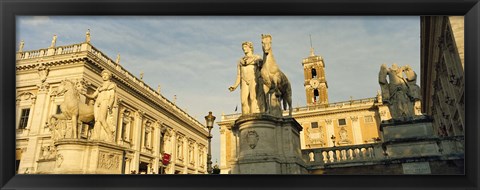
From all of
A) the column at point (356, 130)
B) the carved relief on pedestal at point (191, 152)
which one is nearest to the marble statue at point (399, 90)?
the carved relief on pedestal at point (191, 152)

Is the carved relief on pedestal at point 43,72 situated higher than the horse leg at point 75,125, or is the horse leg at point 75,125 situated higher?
the carved relief on pedestal at point 43,72

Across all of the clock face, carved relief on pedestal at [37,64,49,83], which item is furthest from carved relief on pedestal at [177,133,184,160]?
the clock face

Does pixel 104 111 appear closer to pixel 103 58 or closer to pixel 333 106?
pixel 103 58

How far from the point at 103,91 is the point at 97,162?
5.87 ft

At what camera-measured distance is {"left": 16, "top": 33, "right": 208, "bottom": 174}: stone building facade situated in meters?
22.7

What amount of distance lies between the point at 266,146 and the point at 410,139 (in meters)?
3.50

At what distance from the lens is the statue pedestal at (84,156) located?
22.2 feet

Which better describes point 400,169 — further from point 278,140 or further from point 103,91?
point 103,91

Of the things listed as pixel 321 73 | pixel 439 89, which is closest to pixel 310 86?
pixel 321 73

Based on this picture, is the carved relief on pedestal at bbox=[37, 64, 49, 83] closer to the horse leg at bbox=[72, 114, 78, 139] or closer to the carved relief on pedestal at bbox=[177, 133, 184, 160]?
the carved relief on pedestal at bbox=[177, 133, 184, 160]

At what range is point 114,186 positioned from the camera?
14.9 ft

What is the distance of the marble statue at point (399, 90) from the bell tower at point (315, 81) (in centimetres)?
4736

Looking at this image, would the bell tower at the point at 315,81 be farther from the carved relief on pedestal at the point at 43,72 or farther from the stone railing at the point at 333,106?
the carved relief on pedestal at the point at 43,72

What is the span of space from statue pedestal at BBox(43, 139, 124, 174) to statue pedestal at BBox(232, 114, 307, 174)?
2.94 metres
